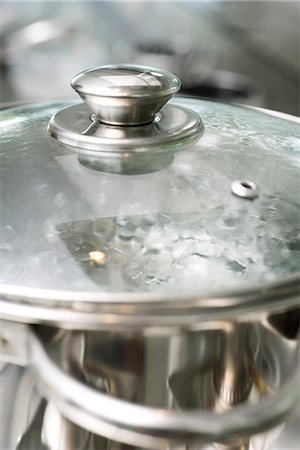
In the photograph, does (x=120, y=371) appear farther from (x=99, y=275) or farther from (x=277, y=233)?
(x=277, y=233)

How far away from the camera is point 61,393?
0.42 metres

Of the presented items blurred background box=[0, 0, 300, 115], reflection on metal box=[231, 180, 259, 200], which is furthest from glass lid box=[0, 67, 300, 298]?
blurred background box=[0, 0, 300, 115]

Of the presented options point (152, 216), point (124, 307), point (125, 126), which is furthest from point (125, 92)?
point (124, 307)

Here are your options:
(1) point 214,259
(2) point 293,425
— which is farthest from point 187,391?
(2) point 293,425

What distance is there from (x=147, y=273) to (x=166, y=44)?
5.75 ft

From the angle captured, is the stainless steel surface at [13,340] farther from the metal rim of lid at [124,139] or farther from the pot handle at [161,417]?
the metal rim of lid at [124,139]

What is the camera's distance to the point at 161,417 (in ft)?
1.29

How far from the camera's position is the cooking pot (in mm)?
435

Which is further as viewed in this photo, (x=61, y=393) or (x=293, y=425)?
(x=293, y=425)

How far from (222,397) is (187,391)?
0.12ft

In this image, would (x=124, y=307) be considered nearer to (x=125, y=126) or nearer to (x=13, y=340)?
(x=13, y=340)

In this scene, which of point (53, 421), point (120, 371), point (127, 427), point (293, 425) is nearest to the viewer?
point (127, 427)

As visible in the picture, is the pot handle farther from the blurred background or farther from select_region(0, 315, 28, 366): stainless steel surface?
Result: the blurred background

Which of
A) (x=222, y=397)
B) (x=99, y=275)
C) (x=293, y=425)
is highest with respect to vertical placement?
(x=99, y=275)
